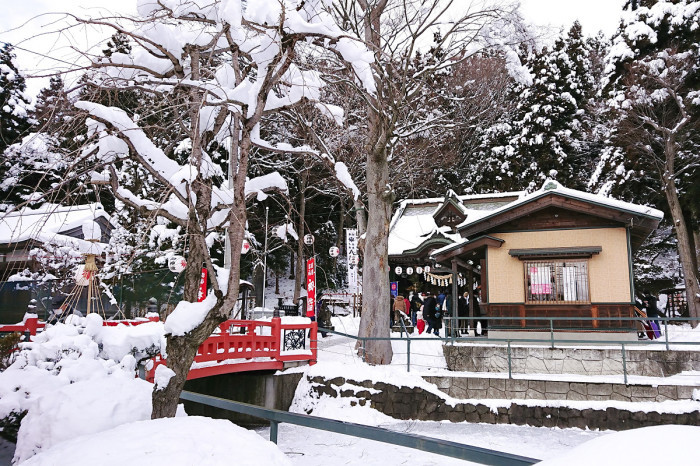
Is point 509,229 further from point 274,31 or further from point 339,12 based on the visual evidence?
point 274,31

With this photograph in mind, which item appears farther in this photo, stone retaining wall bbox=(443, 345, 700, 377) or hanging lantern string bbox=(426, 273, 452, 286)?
hanging lantern string bbox=(426, 273, 452, 286)

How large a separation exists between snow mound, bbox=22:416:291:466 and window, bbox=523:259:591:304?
41.9 feet

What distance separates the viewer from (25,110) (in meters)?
23.5

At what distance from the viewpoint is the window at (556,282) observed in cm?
1388

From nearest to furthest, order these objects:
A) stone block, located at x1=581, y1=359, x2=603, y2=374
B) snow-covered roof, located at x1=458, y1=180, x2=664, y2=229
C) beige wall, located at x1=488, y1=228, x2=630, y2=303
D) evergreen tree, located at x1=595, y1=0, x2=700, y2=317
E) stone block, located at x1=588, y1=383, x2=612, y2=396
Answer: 1. stone block, located at x1=588, y1=383, x2=612, y2=396
2. stone block, located at x1=581, y1=359, x2=603, y2=374
3. snow-covered roof, located at x1=458, y1=180, x2=664, y2=229
4. beige wall, located at x1=488, y1=228, x2=630, y2=303
5. evergreen tree, located at x1=595, y1=0, x2=700, y2=317

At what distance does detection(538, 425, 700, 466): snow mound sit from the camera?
4.80 feet

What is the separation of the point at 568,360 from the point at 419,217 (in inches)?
597

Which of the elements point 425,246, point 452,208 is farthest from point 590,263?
point 452,208

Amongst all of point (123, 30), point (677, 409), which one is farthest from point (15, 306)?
point (677, 409)

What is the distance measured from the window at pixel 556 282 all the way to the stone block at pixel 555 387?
3938mm

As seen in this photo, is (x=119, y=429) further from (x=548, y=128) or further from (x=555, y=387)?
(x=548, y=128)

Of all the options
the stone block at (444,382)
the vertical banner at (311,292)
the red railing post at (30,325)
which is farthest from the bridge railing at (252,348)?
the red railing post at (30,325)

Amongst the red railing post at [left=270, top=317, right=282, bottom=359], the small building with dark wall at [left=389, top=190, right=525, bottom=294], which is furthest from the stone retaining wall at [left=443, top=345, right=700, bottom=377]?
the small building with dark wall at [left=389, top=190, right=525, bottom=294]

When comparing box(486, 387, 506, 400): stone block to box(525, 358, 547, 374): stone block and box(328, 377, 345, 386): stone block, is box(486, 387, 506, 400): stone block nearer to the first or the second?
box(525, 358, 547, 374): stone block
